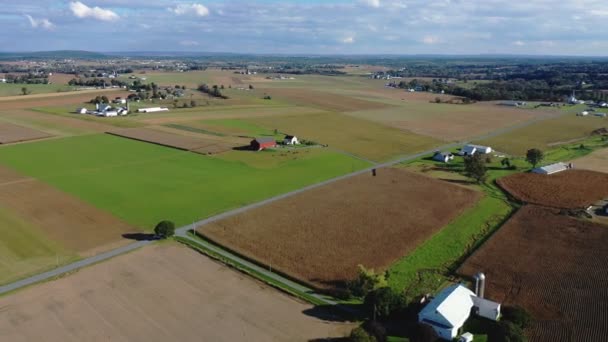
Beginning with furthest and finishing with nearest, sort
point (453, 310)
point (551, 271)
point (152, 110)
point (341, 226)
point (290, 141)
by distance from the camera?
point (152, 110) → point (290, 141) → point (341, 226) → point (551, 271) → point (453, 310)

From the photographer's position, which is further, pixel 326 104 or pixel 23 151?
pixel 326 104

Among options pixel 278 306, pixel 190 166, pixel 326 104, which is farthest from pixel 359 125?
pixel 278 306

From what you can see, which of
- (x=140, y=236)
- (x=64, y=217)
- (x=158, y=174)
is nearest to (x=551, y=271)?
(x=140, y=236)

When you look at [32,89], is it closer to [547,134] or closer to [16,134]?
[16,134]

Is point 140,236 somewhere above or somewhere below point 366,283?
below

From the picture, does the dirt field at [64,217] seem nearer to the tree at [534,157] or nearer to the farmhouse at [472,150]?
the tree at [534,157]

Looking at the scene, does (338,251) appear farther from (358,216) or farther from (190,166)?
(190,166)

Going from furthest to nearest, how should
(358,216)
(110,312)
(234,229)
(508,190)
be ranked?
(508,190) < (358,216) < (234,229) < (110,312)

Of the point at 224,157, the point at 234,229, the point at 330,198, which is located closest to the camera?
the point at 234,229
